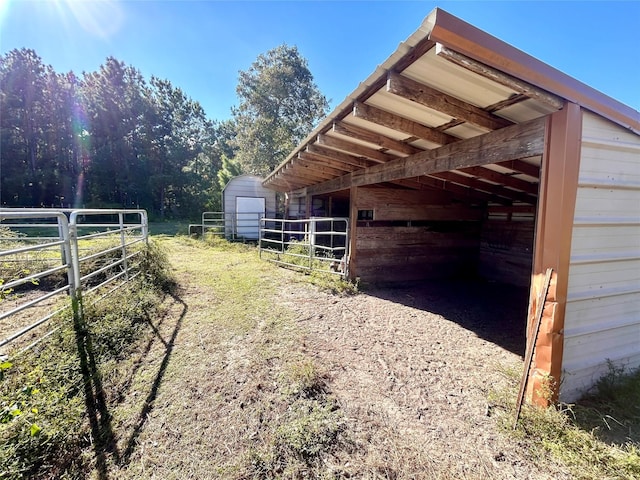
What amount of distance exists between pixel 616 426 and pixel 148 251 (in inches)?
225

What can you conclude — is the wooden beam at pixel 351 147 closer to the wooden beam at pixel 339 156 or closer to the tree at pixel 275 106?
the wooden beam at pixel 339 156

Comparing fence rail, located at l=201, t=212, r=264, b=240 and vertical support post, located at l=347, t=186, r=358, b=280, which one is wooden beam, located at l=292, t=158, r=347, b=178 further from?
fence rail, located at l=201, t=212, r=264, b=240

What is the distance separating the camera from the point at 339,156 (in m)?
4.26

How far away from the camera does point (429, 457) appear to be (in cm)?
148

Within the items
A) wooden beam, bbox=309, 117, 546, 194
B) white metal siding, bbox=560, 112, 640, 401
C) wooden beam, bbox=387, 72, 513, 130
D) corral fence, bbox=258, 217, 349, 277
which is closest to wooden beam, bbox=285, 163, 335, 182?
corral fence, bbox=258, 217, 349, 277

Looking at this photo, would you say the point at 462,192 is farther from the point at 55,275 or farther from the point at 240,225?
the point at 240,225

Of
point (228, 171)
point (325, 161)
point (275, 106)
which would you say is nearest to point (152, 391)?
point (325, 161)

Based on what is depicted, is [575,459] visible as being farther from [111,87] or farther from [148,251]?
[111,87]

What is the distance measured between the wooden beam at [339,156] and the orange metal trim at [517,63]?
8.91 ft

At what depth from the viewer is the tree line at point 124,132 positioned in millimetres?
16109

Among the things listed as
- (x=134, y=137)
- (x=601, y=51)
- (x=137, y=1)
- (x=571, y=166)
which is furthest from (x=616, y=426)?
(x=134, y=137)

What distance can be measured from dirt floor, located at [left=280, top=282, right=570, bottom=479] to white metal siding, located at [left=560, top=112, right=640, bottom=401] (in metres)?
0.58

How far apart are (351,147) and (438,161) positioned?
1187 millimetres

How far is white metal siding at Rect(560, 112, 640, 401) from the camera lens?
1.84m
